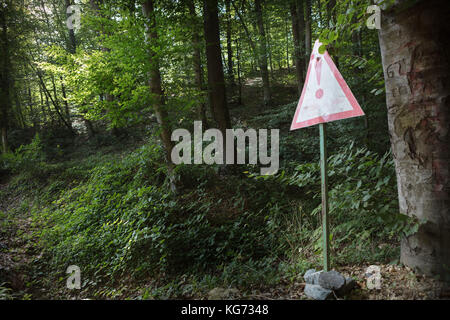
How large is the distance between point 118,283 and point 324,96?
409 centimetres

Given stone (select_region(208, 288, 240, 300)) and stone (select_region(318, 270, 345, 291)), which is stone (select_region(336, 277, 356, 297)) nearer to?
stone (select_region(318, 270, 345, 291))

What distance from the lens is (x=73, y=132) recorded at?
1831 cm

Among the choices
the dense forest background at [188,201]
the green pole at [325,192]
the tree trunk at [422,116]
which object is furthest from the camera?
the dense forest background at [188,201]

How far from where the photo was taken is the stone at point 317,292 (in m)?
2.29

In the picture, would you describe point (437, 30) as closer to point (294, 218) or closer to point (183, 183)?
point (294, 218)

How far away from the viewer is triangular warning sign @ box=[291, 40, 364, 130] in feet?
7.55

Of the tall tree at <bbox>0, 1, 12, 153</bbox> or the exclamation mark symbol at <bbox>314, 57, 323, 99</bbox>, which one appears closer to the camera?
the exclamation mark symbol at <bbox>314, 57, 323, 99</bbox>

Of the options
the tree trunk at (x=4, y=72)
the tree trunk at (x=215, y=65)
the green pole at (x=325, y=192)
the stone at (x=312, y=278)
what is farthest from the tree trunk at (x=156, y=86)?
the tree trunk at (x=4, y=72)

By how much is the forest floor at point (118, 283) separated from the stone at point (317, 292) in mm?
136

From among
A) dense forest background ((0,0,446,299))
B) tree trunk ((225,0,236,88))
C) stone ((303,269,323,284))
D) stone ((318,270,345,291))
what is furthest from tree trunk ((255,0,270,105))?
stone ((318,270,345,291))

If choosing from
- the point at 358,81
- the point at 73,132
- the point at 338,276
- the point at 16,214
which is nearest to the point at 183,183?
the point at 338,276

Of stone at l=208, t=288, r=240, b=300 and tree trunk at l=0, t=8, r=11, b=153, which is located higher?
tree trunk at l=0, t=8, r=11, b=153

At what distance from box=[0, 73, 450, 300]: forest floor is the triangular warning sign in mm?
1604

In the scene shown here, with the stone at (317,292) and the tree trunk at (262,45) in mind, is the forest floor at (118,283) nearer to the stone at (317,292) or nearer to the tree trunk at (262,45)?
the stone at (317,292)
